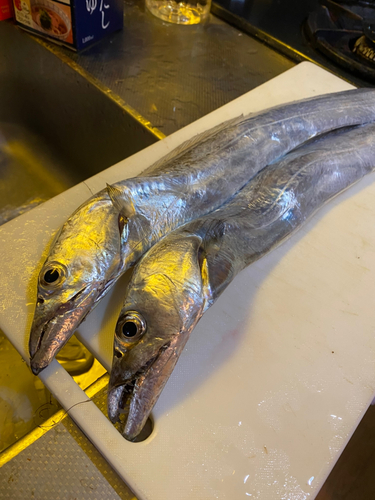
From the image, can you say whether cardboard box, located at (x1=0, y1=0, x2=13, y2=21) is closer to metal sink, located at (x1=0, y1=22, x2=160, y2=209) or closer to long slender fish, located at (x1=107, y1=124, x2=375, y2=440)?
metal sink, located at (x1=0, y1=22, x2=160, y2=209)

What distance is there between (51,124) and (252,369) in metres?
1.47

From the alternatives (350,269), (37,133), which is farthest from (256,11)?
(350,269)

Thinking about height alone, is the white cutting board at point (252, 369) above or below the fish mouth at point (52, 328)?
below

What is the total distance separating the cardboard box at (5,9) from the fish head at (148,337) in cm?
152

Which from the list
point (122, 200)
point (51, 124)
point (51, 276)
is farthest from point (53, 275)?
point (51, 124)

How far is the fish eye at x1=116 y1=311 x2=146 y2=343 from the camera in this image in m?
0.76

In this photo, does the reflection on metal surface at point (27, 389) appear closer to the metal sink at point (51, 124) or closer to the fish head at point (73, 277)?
the fish head at point (73, 277)

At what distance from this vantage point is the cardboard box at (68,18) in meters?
1.47

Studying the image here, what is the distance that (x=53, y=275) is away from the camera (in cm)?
80

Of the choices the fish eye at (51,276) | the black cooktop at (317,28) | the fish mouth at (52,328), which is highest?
the black cooktop at (317,28)

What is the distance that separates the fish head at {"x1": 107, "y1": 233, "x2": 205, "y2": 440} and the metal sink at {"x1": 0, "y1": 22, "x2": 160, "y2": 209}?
85cm

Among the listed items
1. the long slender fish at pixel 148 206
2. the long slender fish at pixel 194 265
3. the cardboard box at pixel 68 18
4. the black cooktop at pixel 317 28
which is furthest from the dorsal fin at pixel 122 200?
the black cooktop at pixel 317 28

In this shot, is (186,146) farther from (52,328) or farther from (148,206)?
(52,328)

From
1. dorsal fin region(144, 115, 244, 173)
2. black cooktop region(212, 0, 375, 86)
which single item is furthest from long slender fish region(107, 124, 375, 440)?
black cooktop region(212, 0, 375, 86)
